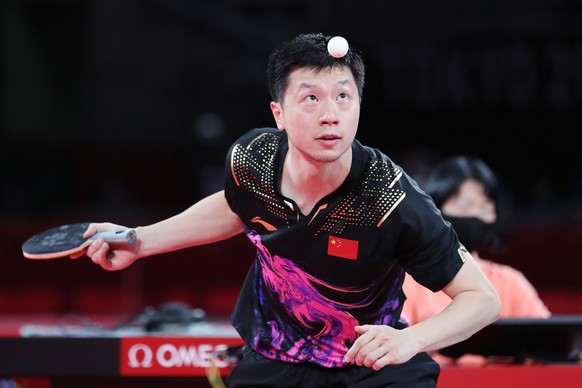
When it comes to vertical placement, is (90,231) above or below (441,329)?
above

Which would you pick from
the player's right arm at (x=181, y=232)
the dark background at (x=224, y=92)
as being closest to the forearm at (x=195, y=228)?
the player's right arm at (x=181, y=232)

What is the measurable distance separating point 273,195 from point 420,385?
0.66 metres

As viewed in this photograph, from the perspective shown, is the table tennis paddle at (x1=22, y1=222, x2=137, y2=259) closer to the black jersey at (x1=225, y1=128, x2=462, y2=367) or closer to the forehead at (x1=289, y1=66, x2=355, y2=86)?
the black jersey at (x1=225, y1=128, x2=462, y2=367)

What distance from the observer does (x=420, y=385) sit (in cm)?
273

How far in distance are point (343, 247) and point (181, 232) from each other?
580 millimetres

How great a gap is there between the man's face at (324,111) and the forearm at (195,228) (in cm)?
46

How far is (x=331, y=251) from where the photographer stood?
2711 millimetres

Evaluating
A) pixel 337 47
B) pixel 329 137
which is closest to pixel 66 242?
pixel 329 137

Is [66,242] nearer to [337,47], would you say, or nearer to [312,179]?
[312,179]

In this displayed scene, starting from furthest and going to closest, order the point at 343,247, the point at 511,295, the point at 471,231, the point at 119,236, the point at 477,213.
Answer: the point at 511,295, the point at 477,213, the point at 471,231, the point at 119,236, the point at 343,247

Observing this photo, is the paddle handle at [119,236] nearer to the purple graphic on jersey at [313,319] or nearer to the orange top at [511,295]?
the purple graphic on jersey at [313,319]

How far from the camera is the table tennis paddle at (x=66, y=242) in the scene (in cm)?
297

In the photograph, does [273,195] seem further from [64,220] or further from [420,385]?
[64,220]

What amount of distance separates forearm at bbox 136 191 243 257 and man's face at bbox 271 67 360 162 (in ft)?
1.50
